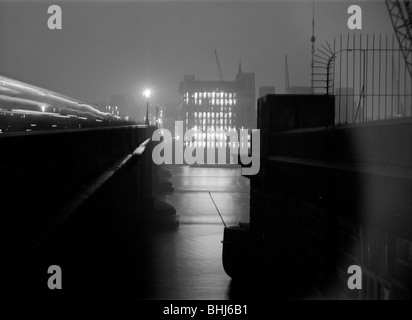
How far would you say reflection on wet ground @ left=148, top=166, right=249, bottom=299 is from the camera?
20.7 m

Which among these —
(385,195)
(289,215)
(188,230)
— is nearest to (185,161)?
(188,230)

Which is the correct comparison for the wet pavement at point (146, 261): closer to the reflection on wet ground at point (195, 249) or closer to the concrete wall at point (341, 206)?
the reflection on wet ground at point (195, 249)

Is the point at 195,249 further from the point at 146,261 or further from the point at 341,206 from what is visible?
the point at 341,206

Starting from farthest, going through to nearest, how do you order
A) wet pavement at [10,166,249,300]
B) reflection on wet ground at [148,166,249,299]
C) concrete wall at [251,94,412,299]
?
1. reflection on wet ground at [148,166,249,299]
2. wet pavement at [10,166,249,300]
3. concrete wall at [251,94,412,299]

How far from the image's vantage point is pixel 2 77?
35.7 ft

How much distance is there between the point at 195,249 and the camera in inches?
1095

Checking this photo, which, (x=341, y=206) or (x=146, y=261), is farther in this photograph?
(x=146, y=261)

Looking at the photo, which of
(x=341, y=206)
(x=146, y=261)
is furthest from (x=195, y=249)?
(x=341, y=206)

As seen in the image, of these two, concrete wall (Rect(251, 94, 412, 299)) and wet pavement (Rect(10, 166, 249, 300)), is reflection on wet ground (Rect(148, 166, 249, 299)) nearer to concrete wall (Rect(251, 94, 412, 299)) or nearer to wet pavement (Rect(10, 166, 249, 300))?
wet pavement (Rect(10, 166, 249, 300))

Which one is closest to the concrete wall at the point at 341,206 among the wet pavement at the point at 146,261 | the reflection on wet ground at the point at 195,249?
the wet pavement at the point at 146,261

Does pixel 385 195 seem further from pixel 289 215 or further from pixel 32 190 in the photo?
pixel 289 215

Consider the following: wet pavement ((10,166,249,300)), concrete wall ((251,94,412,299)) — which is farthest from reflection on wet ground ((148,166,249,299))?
concrete wall ((251,94,412,299))

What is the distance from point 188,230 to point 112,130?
23.7 meters

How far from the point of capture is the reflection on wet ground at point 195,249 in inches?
813
